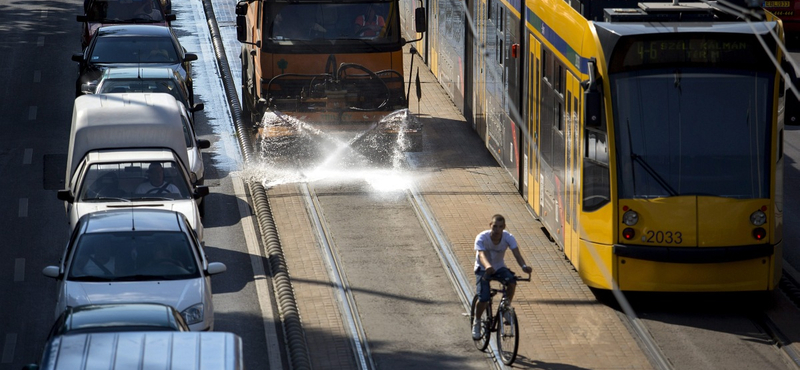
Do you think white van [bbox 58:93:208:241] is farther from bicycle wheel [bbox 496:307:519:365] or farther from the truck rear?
bicycle wheel [bbox 496:307:519:365]

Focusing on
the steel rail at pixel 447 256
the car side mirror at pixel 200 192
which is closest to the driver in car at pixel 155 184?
→ the car side mirror at pixel 200 192

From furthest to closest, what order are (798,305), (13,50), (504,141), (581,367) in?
1. (13,50)
2. (504,141)
3. (798,305)
4. (581,367)

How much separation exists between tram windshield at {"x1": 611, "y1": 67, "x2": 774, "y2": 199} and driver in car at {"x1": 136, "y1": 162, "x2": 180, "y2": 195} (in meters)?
5.78

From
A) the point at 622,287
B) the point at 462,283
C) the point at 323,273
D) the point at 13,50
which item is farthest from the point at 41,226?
the point at 13,50

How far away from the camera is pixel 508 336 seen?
12.2 meters

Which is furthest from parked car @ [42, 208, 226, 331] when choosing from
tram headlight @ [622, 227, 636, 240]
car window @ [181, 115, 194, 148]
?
car window @ [181, 115, 194, 148]

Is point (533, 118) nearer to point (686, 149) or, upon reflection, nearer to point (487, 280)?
point (686, 149)

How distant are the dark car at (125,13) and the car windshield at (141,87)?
7.58 meters

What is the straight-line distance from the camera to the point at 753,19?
44.8 feet

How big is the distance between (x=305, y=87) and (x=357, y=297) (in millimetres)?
6673

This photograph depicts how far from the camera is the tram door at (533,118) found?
16.6 meters

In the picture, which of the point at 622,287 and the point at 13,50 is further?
the point at 13,50

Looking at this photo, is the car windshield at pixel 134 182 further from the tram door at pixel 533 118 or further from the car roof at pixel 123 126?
the tram door at pixel 533 118

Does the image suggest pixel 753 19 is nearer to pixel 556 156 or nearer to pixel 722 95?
→ pixel 722 95
